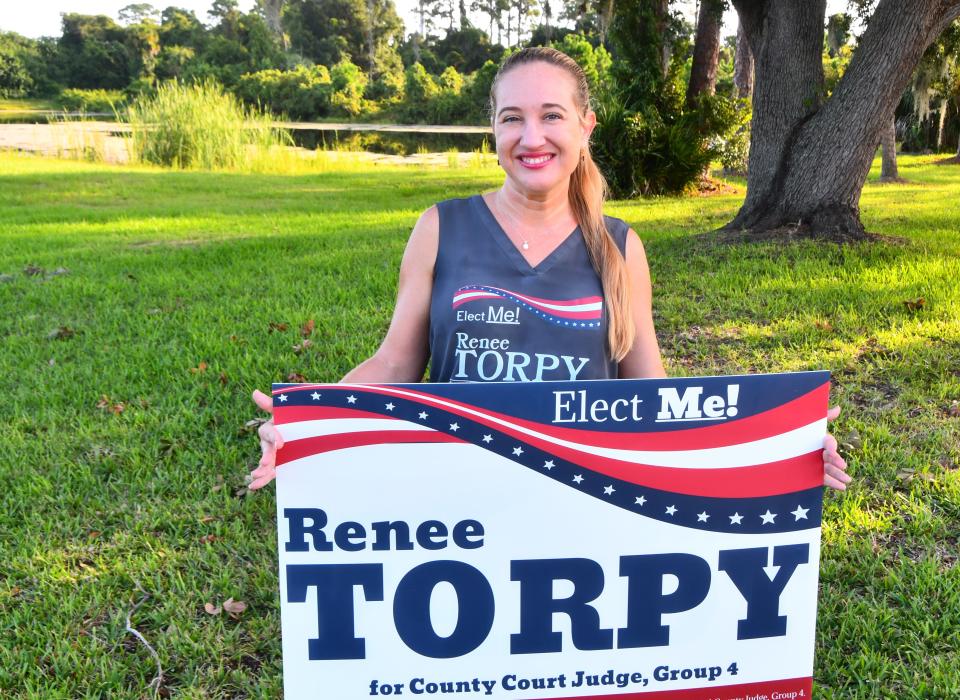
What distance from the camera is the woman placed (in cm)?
223

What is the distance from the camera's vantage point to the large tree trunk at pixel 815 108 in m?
7.18

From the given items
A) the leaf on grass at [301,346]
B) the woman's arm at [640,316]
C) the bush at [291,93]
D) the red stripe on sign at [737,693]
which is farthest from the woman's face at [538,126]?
the bush at [291,93]

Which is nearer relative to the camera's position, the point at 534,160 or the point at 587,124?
the point at 534,160

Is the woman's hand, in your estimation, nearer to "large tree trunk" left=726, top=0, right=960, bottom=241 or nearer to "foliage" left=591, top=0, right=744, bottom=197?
"large tree trunk" left=726, top=0, right=960, bottom=241

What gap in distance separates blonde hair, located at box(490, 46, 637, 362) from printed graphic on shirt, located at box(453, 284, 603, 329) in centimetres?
5

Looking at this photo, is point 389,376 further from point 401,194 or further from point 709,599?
point 401,194

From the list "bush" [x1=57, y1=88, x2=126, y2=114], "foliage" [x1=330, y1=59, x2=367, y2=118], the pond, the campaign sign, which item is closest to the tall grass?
the pond

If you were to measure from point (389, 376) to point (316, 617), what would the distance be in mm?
835

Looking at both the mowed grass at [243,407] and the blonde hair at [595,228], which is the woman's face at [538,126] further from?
the mowed grass at [243,407]

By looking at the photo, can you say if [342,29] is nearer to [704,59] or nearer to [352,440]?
[704,59]

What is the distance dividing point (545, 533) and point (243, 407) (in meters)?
2.82

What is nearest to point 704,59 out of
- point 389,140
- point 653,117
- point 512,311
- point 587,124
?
point 653,117

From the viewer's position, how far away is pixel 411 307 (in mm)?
2393

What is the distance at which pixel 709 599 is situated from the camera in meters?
1.81
